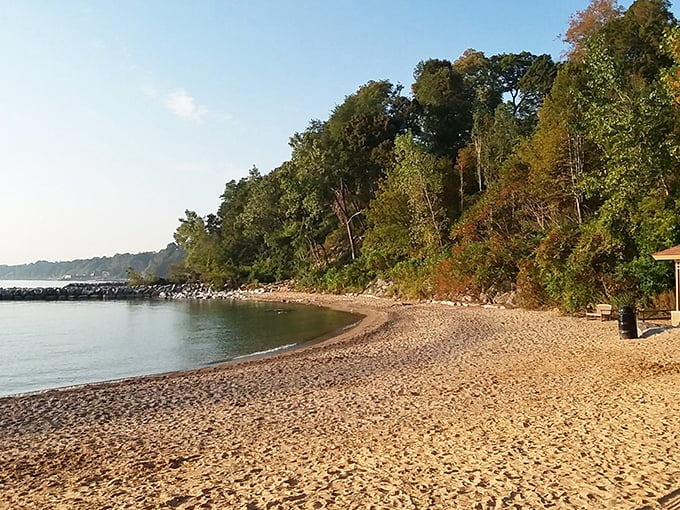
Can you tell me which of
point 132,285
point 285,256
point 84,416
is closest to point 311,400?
point 84,416

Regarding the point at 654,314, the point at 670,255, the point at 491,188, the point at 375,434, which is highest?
the point at 491,188

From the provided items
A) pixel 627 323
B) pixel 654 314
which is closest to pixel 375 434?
pixel 627 323

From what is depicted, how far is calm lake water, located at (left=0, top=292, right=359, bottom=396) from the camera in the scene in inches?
703

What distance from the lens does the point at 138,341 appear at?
2583 centimetres

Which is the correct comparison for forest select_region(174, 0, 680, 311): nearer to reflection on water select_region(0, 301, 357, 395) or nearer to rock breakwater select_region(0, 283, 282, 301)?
rock breakwater select_region(0, 283, 282, 301)

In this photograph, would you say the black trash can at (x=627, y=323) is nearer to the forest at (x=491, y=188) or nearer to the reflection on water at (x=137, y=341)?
the forest at (x=491, y=188)

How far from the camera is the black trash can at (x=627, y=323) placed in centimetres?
1552

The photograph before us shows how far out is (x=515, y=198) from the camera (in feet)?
109

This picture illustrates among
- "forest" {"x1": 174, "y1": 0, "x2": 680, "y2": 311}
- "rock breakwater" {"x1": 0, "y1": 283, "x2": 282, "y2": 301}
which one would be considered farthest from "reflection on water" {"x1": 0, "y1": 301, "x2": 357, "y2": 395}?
"rock breakwater" {"x1": 0, "y1": 283, "x2": 282, "y2": 301}

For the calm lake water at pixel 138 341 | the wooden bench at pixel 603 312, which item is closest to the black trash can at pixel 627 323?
the wooden bench at pixel 603 312

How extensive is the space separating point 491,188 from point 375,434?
102 feet

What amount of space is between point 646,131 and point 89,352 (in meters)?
23.0

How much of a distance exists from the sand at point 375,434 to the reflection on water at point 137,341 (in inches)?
135

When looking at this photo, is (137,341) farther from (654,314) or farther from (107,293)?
(107,293)
